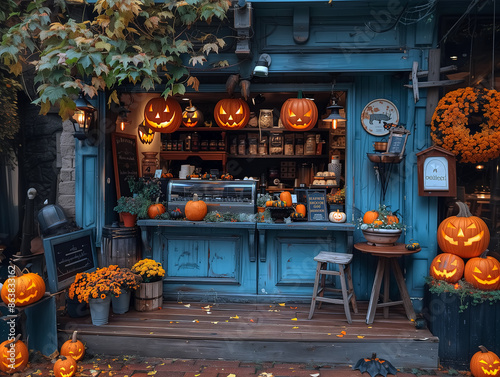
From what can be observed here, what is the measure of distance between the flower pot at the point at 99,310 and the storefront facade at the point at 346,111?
117 centimetres

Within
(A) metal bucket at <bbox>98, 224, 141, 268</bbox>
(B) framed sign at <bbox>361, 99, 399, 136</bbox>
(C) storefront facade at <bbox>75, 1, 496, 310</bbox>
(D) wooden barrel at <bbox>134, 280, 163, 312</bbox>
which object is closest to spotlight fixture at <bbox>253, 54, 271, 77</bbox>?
(C) storefront facade at <bbox>75, 1, 496, 310</bbox>

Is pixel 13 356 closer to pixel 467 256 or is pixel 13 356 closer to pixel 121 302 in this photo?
pixel 121 302

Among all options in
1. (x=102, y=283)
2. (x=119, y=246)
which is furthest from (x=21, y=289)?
(x=119, y=246)

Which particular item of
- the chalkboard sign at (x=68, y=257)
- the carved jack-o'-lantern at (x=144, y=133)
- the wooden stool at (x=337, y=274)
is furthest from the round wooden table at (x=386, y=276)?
the carved jack-o'-lantern at (x=144, y=133)

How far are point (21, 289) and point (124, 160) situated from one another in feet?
9.83

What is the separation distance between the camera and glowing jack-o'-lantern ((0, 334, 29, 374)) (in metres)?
4.26

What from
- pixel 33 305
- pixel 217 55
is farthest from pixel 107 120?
pixel 33 305

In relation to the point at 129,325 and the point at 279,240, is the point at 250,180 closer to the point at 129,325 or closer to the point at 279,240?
the point at 279,240

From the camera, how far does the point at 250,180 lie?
6.37m

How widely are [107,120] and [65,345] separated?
329 centimetres

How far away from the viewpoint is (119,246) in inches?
227

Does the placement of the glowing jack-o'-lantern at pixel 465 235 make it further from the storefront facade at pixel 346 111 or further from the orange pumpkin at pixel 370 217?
the orange pumpkin at pixel 370 217

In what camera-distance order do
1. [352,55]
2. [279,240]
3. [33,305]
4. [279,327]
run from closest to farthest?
[33,305], [279,327], [352,55], [279,240]

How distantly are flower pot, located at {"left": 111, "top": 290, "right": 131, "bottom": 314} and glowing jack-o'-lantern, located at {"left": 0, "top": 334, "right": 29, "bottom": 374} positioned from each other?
116cm
